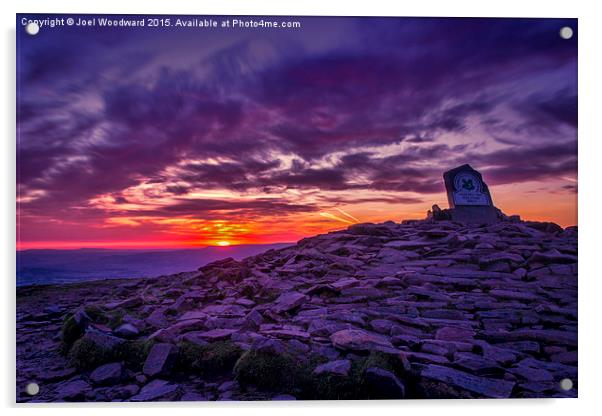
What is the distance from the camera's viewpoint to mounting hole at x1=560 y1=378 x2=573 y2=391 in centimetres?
676

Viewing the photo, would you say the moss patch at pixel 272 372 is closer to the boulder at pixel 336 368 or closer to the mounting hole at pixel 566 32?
the boulder at pixel 336 368

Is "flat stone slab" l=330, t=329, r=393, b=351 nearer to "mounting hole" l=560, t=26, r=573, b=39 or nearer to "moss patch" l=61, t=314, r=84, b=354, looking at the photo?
"moss patch" l=61, t=314, r=84, b=354

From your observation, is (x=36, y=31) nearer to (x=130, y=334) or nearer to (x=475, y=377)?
(x=130, y=334)

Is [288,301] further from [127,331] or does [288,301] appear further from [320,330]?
[127,331]

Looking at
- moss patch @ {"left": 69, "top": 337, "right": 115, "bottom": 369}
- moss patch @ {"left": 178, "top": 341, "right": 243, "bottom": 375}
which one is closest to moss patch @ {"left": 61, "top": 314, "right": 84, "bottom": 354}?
moss patch @ {"left": 69, "top": 337, "right": 115, "bottom": 369}

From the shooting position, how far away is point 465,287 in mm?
8695

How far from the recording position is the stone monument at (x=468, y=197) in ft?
29.3

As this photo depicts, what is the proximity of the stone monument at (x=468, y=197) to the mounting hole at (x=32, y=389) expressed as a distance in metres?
7.35

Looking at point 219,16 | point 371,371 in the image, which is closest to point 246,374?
point 371,371

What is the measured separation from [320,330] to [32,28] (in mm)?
6395

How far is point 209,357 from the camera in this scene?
6.75 metres

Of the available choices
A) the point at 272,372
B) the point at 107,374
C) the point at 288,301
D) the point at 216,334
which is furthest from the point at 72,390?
the point at 288,301

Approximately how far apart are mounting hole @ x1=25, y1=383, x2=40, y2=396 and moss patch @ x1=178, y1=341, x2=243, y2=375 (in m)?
2.06

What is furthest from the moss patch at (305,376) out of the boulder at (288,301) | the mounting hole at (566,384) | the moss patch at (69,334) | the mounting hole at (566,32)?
the mounting hole at (566,32)
